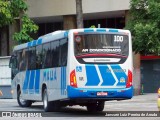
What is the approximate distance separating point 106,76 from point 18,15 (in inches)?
899

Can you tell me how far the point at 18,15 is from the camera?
4228cm

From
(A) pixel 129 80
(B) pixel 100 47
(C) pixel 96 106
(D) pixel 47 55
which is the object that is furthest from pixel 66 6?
(A) pixel 129 80

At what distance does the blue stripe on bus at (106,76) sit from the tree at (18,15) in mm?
20053

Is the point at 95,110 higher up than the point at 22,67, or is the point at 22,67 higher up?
the point at 22,67

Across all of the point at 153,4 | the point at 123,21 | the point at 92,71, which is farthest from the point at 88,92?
the point at 123,21

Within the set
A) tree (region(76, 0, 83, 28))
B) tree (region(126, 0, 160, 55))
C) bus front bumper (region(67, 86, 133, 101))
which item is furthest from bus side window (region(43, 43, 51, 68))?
tree (region(76, 0, 83, 28))

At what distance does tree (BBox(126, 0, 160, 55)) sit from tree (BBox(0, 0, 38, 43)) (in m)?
9.36

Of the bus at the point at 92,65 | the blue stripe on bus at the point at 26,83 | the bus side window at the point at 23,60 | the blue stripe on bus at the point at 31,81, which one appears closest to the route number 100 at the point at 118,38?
the bus at the point at 92,65

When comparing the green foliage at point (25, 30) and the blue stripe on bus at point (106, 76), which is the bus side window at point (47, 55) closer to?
the blue stripe on bus at point (106, 76)

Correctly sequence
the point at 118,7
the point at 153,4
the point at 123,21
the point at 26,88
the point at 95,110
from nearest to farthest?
the point at 95,110, the point at 26,88, the point at 153,4, the point at 118,7, the point at 123,21

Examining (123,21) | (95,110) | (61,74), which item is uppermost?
(123,21)

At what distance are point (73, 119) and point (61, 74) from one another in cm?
276

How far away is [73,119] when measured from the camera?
1916 centimetres

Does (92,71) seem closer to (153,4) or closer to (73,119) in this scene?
(73,119)
